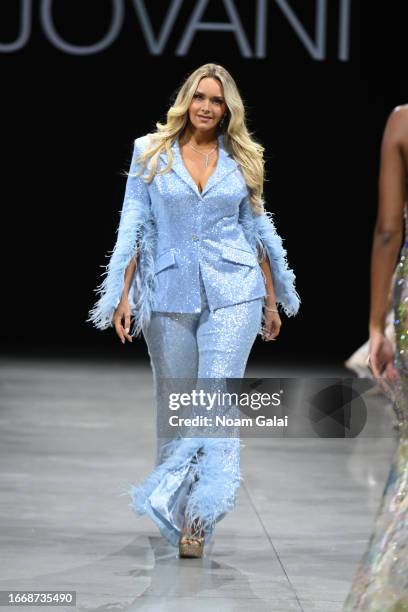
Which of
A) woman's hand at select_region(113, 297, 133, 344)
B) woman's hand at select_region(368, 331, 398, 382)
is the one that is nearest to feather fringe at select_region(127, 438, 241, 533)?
woman's hand at select_region(113, 297, 133, 344)

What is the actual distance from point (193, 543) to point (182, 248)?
2.83 ft

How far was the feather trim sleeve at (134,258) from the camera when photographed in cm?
400

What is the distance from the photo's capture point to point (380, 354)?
8.02 feet

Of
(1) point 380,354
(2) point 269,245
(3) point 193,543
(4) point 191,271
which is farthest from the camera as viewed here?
(2) point 269,245

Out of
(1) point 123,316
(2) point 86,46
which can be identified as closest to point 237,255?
(1) point 123,316

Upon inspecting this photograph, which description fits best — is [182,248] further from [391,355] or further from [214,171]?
[391,355]

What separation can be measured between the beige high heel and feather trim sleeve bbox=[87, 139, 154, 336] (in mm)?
612

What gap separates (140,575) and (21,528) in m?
0.68

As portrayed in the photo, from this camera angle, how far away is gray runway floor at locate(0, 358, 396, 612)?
138 inches

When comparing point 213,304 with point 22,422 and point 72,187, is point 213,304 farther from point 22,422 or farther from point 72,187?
point 72,187

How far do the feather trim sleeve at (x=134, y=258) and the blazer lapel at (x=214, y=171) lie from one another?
0.11 metres

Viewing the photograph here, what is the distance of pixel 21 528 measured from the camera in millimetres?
4191

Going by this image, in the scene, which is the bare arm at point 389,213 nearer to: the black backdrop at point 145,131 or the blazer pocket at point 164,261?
the blazer pocket at point 164,261

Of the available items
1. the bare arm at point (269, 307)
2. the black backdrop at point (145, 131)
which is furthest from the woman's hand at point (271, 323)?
the black backdrop at point (145, 131)
